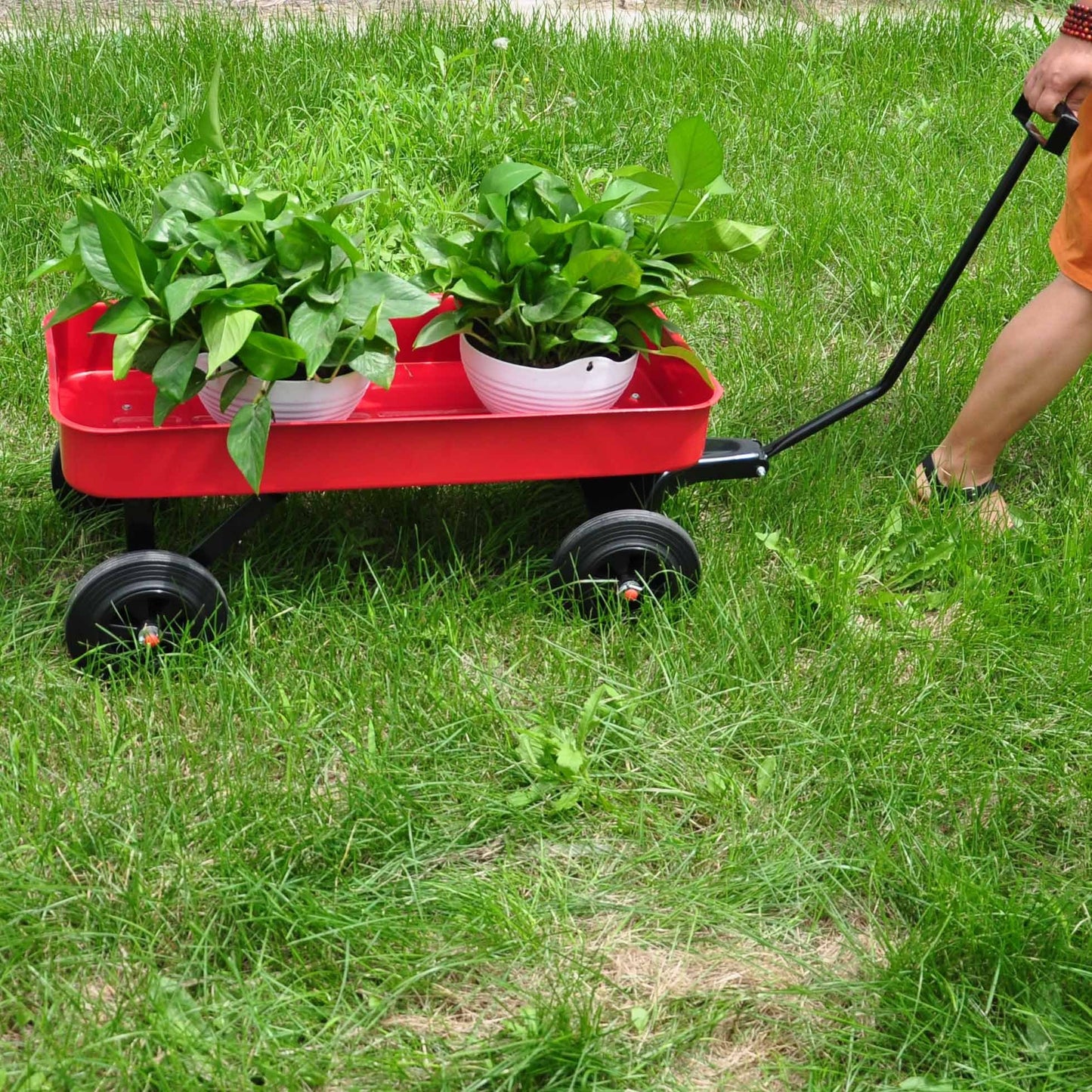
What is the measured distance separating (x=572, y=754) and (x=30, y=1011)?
88 cm

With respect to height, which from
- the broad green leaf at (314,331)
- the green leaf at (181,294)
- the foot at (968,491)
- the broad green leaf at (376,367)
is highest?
the green leaf at (181,294)

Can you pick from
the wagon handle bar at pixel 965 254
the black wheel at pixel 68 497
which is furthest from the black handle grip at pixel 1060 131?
the black wheel at pixel 68 497

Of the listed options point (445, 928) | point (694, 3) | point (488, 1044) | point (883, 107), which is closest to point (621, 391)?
point (445, 928)

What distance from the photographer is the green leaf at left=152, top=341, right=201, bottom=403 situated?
2.22 m

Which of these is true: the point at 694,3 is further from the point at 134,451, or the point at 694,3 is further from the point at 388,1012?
the point at 388,1012

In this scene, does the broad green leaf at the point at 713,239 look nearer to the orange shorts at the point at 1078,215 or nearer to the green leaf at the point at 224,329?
Answer: the orange shorts at the point at 1078,215

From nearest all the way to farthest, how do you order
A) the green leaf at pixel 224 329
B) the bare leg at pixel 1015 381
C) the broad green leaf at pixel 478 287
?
the green leaf at pixel 224 329 < the broad green leaf at pixel 478 287 < the bare leg at pixel 1015 381

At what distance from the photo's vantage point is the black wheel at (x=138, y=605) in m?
2.28

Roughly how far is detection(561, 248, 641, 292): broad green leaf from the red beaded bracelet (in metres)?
0.91

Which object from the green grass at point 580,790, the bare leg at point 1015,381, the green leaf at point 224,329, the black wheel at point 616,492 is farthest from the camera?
the bare leg at point 1015,381

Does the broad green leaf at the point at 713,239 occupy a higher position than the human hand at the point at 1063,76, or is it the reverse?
the human hand at the point at 1063,76

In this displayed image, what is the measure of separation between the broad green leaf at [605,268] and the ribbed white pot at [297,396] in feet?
1.37

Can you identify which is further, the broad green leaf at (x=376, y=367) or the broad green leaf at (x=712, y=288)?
the broad green leaf at (x=712, y=288)

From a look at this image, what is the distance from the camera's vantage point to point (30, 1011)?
1.80 m
